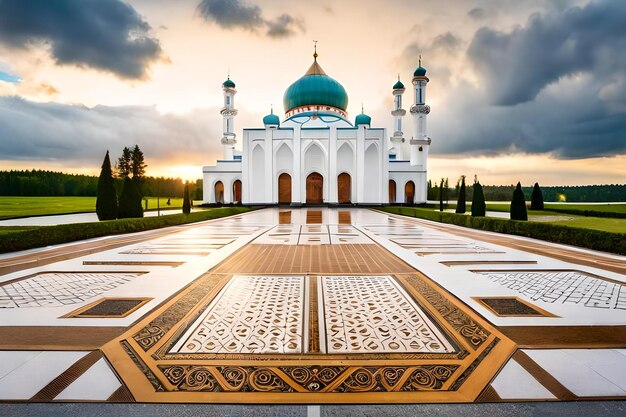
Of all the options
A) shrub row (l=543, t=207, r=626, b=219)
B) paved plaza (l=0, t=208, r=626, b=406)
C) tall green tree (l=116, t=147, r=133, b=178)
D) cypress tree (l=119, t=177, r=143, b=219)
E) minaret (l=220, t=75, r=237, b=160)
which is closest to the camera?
paved plaza (l=0, t=208, r=626, b=406)

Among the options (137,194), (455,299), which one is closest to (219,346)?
(455,299)

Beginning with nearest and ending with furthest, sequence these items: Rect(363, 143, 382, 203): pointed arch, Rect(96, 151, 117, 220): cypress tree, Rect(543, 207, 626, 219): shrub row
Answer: Rect(96, 151, 117, 220): cypress tree
Rect(543, 207, 626, 219): shrub row
Rect(363, 143, 382, 203): pointed arch

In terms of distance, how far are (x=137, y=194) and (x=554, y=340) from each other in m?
11.5

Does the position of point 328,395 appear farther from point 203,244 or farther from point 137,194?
point 137,194

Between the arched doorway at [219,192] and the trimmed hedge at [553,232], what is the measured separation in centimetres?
1952

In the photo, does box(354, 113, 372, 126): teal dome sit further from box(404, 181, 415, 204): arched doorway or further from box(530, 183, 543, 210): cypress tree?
box(530, 183, 543, 210): cypress tree

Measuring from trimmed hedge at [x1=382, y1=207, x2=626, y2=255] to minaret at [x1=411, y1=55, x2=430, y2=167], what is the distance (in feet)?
49.3

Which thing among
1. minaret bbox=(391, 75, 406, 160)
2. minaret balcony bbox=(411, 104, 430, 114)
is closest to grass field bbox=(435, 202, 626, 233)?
minaret balcony bbox=(411, 104, 430, 114)

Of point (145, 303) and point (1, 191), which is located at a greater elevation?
point (1, 191)

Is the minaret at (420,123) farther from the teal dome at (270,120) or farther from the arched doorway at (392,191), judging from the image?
the teal dome at (270,120)

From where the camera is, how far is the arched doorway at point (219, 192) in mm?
25203

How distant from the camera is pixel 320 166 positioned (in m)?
24.0

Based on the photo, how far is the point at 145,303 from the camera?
10.3 ft

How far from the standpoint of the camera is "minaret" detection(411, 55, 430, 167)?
24.5 m
